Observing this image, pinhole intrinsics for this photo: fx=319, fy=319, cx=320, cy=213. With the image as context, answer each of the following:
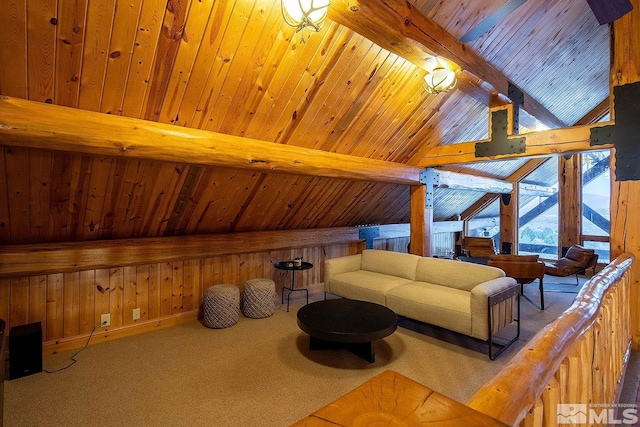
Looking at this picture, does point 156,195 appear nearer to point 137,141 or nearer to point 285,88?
point 137,141

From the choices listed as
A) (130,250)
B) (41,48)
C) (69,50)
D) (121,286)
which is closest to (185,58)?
(69,50)

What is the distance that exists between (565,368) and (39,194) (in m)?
3.55

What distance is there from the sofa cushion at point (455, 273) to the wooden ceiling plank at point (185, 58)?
307cm

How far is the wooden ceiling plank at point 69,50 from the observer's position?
5.62 feet

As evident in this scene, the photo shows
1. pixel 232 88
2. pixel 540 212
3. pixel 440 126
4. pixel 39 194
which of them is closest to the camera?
pixel 232 88

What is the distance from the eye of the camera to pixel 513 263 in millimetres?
4152

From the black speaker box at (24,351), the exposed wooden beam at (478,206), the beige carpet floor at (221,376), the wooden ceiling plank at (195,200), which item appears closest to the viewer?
the beige carpet floor at (221,376)

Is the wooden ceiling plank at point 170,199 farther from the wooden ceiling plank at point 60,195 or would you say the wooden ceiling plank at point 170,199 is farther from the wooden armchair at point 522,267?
the wooden armchair at point 522,267

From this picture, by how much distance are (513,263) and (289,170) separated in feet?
10.4

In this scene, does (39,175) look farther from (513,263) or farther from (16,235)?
(513,263)

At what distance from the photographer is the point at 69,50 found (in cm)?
185

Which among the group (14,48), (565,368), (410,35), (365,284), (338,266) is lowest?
(365,284)

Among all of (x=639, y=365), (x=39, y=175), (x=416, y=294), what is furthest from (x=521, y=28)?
(x=39, y=175)

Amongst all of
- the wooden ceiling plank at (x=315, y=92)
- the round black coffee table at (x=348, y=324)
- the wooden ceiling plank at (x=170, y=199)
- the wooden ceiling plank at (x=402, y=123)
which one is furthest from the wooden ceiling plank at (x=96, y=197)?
the wooden ceiling plank at (x=402, y=123)
